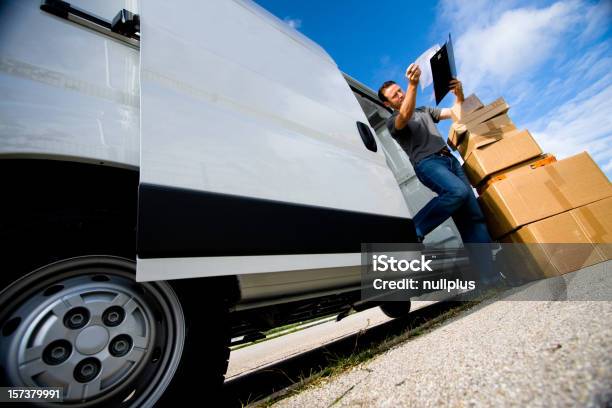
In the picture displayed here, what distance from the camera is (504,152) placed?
229cm

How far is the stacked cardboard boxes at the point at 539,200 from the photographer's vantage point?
2.04 m

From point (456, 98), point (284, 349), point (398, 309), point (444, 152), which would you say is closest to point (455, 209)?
point (444, 152)

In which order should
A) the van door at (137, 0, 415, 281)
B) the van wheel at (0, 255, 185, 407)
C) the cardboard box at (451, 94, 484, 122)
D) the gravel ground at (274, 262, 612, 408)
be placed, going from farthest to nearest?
the cardboard box at (451, 94, 484, 122) < the van door at (137, 0, 415, 281) < the van wheel at (0, 255, 185, 407) < the gravel ground at (274, 262, 612, 408)

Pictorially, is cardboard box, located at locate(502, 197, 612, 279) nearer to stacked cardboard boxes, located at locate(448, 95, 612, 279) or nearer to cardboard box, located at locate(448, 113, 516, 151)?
stacked cardboard boxes, located at locate(448, 95, 612, 279)

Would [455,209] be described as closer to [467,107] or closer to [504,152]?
[504,152]

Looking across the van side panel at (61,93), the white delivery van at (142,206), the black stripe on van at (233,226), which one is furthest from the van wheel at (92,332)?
the van side panel at (61,93)

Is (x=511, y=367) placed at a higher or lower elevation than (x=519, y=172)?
lower

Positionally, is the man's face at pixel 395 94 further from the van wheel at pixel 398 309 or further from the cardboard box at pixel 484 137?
the van wheel at pixel 398 309

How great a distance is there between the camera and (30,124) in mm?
749

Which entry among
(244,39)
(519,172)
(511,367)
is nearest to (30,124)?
(244,39)

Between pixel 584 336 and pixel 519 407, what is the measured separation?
0.29 meters

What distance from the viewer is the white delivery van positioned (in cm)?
76

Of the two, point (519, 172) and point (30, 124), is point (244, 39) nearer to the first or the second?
point (30, 124)

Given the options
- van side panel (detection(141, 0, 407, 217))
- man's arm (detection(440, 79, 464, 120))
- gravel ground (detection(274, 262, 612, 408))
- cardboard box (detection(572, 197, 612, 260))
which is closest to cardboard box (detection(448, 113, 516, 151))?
man's arm (detection(440, 79, 464, 120))
